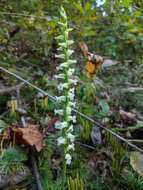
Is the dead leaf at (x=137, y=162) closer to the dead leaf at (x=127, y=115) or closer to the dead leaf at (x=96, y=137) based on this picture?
the dead leaf at (x=96, y=137)

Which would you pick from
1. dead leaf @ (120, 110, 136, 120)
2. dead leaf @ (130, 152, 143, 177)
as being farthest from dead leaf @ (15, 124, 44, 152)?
dead leaf @ (120, 110, 136, 120)

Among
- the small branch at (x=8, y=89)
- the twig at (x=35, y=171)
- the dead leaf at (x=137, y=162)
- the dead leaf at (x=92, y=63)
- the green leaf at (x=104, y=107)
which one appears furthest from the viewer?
the dead leaf at (x=92, y=63)

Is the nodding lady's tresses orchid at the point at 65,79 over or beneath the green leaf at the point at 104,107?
over

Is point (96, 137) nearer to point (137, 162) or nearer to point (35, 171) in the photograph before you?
point (137, 162)

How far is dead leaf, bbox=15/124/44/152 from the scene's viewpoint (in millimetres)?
2064

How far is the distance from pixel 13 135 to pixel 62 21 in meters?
0.73

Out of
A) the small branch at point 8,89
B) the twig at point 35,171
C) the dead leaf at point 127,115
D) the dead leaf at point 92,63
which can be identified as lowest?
the twig at point 35,171

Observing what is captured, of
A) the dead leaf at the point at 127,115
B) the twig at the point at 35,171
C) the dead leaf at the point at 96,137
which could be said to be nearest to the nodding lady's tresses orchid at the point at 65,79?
the twig at the point at 35,171

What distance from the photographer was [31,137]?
2088mm

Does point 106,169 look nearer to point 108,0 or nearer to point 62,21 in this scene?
point 62,21

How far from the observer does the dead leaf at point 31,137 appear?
2.06 m

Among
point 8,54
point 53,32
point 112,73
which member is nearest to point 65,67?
point 53,32

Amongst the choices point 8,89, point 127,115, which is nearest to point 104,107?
point 127,115

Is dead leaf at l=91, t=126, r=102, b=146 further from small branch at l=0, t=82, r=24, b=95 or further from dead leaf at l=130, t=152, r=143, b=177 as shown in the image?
small branch at l=0, t=82, r=24, b=95
